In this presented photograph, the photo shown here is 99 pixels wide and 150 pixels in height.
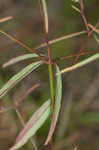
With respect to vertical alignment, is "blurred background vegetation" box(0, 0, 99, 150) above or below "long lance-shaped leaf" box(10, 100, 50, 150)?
below

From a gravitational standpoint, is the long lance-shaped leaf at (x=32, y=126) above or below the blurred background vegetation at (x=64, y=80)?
above

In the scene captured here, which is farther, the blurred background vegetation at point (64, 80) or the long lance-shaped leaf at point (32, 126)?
the blurred background vegetation at point (64, 80)

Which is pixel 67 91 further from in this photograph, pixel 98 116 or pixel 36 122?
pixel 36 122

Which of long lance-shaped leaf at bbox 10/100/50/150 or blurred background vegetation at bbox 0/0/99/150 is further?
blurred background vegetation at bbox 0/0/99/150

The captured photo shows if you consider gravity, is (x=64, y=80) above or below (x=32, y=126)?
below

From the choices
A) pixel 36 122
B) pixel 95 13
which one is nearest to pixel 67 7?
pixel 95 13
